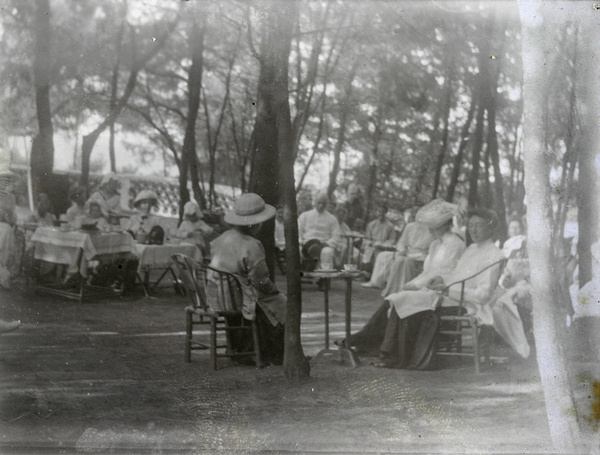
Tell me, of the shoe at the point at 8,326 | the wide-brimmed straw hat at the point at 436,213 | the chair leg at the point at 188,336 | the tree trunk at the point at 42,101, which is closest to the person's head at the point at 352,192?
the wide-brimmed straw hat at the point at 436,213

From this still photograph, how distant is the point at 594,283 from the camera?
17.5ft

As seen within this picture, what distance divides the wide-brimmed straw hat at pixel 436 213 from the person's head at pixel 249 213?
1.10m

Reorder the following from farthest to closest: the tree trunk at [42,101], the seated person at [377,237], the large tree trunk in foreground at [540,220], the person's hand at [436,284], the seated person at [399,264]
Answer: the person's hand at [436,284], the seated person at [399,264], the seated person at [377,237], the tree trunk at [42,101], the large tree trunk in foreground at [540,220]

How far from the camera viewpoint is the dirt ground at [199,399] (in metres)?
5.02

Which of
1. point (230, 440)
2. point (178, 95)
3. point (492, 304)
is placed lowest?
point (230, 440)

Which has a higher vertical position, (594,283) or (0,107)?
(0,107)

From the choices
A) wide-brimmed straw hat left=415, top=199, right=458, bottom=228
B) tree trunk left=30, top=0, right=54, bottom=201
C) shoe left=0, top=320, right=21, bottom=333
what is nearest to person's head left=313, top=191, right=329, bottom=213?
wide-brimmed straw hat left=415, top=199, right=458, bottom=228

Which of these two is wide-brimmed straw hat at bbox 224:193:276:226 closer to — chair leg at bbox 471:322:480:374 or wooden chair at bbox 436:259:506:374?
wooden chair at bbox 436:259:506:374

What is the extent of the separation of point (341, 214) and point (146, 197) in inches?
56.0

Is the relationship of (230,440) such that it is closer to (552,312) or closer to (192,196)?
(192,196)

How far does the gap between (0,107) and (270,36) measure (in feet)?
6.42

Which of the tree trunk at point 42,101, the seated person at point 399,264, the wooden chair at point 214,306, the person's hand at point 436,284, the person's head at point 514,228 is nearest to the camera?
the tree trunk at point 42,101

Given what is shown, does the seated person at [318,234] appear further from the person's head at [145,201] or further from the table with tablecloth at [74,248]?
the table with tablecloth at [74,248]

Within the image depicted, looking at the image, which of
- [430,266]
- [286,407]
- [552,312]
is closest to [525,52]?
[552,312]
